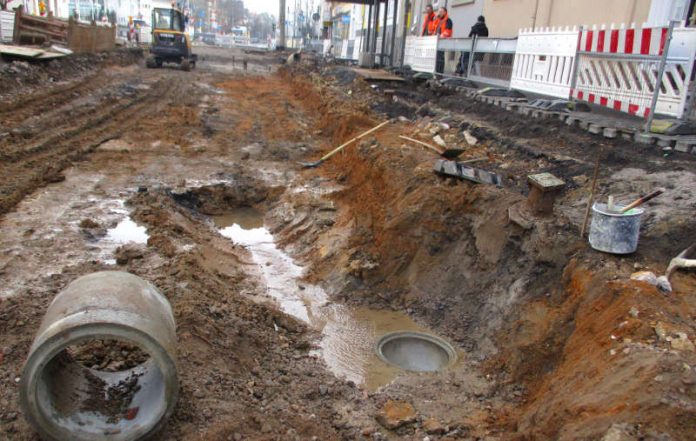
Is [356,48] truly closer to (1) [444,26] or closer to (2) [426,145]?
(1) [444,26]

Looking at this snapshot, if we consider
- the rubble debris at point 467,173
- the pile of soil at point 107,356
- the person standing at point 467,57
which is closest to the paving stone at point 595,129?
the rubble debris at point 467,173

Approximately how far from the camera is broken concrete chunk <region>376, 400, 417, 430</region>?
4145mm

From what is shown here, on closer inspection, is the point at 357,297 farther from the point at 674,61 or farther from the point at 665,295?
the point at 674,61

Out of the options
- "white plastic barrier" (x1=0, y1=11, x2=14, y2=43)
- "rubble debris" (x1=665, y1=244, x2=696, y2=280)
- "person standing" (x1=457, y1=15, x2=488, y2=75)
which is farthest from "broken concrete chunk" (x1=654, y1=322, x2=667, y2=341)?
"white plastic barrier" (x1=0, y1=11, x2=14, y2=43)

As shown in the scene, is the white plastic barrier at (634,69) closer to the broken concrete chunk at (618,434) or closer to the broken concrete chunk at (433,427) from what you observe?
the broken concrete chunk at (433,427)

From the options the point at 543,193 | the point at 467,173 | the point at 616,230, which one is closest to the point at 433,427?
the point at 616,230

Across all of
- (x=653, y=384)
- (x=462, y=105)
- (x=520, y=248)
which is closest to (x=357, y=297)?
(x=520, y=248)

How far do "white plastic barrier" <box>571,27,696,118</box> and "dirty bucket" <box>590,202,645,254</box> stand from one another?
3.26 m

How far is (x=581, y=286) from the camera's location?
171 inches

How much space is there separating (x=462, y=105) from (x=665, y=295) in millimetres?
8211

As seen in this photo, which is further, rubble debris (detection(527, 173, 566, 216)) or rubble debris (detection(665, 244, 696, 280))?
rubble debris (detection(527, 173, 566, 216))

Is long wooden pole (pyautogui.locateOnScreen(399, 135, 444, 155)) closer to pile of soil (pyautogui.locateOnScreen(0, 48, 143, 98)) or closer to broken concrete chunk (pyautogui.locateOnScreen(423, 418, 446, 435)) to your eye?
broken concrete chunk (pyautogui.locateOnScreen(423, 418, 446, 435))

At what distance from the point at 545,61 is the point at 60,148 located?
941 cm

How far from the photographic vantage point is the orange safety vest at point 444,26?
52.2 ft
